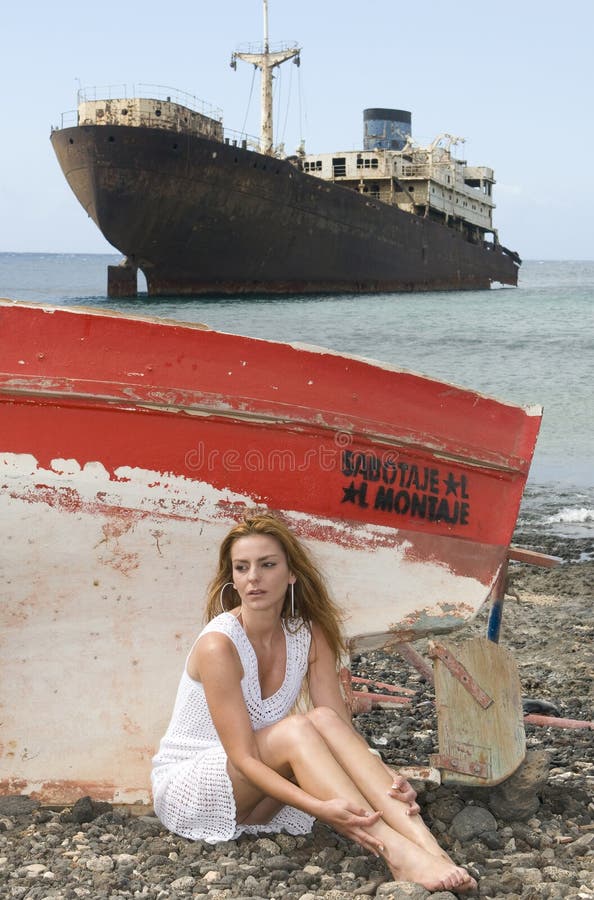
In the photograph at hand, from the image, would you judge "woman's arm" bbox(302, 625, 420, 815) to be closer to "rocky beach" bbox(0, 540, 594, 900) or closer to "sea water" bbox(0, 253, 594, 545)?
"rocky beach" bbox(0, 540, 594, 900)

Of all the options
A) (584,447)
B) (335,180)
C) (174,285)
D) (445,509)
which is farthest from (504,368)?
(335,180)

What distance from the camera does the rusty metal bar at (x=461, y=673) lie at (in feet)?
10.4

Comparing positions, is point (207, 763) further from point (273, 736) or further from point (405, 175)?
point (405, 175)

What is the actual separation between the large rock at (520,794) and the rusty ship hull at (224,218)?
31007 millimetres

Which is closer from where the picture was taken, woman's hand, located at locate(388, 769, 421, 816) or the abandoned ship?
woman's hand, located at locate(388, 769, 421, 816)

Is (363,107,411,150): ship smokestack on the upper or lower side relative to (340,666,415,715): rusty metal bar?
upper

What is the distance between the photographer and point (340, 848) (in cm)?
276

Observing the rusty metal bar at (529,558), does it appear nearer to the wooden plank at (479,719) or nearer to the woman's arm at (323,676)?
the wooden plank at (479,719)

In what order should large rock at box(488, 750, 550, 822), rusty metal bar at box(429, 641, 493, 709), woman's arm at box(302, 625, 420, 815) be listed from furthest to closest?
rusty metal bar at box(429, 641, 493, 709) < large rock at box(488, 750, 550, 822) < woman's arm at box(302, 625, 420, 815)

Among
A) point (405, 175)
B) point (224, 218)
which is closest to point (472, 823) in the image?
point (224, 218)

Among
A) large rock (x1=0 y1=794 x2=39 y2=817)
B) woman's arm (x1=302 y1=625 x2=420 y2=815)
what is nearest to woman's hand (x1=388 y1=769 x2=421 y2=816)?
woman's arm (x1=302 y1=625 x2=420 y2=815)

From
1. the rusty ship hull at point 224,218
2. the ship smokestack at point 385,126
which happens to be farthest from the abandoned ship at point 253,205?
the ship smokestack at point 385,126

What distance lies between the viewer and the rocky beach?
2488 mm

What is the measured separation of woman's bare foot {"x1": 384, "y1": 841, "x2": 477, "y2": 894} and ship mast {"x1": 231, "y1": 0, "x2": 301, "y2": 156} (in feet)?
137
